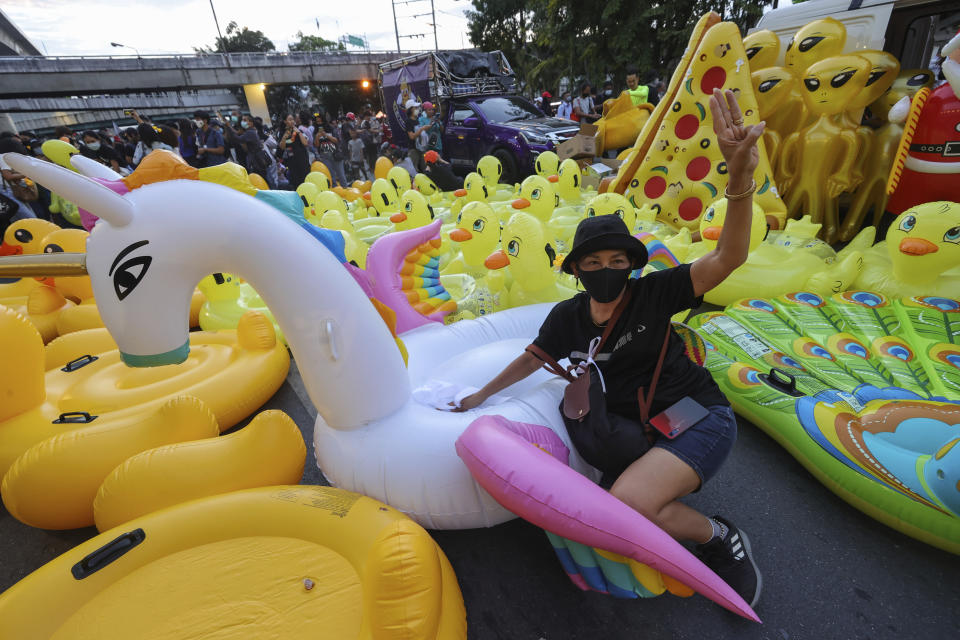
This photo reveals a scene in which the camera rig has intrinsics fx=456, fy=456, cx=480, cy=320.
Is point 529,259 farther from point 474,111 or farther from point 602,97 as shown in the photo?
point 602,97

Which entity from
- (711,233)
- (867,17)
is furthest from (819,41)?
(711,233)

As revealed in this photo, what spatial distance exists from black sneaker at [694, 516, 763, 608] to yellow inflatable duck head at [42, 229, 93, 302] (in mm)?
4123

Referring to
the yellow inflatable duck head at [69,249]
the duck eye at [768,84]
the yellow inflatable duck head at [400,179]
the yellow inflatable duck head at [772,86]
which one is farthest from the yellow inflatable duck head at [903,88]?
the yellow inflatable duck head at [69,249]

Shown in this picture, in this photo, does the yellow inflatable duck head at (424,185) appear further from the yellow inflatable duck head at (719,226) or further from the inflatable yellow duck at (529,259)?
the yellow inflatable duck head at (719,226)

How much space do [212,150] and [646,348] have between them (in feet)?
24.5

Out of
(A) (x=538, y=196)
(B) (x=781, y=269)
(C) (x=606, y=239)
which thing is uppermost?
(C) (x=606, y=239)


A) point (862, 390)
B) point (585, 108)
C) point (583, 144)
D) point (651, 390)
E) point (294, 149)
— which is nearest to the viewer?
point (651, 390)

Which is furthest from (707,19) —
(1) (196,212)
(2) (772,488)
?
(1) (196,212)

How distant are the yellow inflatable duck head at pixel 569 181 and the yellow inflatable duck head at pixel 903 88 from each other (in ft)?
10.2

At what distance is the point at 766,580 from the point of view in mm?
1763

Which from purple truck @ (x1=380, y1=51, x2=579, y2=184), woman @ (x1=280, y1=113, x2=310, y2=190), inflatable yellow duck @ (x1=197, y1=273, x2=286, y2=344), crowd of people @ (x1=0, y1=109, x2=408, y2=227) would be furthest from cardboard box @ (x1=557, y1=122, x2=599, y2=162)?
inflatable yellow duck @ (x1=197, y1=273, x2=286, y2=344)

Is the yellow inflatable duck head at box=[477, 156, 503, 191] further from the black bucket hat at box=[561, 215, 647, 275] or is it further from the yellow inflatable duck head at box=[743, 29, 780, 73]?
the black bucket hat at box=[561, 215, 647, 275]

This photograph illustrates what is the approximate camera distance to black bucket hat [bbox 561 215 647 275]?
1.49 meters

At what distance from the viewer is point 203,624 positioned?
1318 mm
